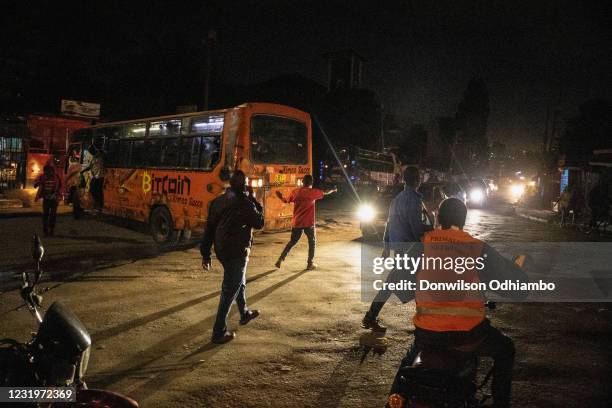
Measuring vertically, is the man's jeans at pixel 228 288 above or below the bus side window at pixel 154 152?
below

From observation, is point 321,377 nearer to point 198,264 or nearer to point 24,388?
point 24,388

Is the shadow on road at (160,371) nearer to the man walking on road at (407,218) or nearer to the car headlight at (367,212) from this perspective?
the man walking on road at (407,218)

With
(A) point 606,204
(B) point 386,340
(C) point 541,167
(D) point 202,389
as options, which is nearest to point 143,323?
(D) point 202,389

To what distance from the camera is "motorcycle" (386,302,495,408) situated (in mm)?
2555

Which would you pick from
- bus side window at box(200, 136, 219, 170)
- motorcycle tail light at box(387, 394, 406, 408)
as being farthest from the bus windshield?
motorcycle tail light at box(387, 394, 406, 408)

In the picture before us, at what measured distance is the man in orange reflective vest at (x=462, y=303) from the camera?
113 inches

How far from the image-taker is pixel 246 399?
3.91 m

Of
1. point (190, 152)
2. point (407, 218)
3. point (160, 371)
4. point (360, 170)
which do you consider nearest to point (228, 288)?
point (160, 371)

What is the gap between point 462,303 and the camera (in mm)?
2869

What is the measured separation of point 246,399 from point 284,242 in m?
8.21

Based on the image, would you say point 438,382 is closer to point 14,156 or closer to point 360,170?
point 14,156

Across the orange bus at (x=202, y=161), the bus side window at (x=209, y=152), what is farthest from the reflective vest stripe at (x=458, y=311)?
the bus side window at (x=209, y=152)

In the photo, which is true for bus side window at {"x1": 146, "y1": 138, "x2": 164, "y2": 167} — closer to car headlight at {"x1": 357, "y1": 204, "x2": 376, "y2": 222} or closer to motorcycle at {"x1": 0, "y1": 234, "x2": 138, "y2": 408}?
car headlight at {"x1": 357, "y1": 204, "x2": 376, "y2": 222}

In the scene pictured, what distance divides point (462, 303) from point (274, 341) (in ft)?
9.31
